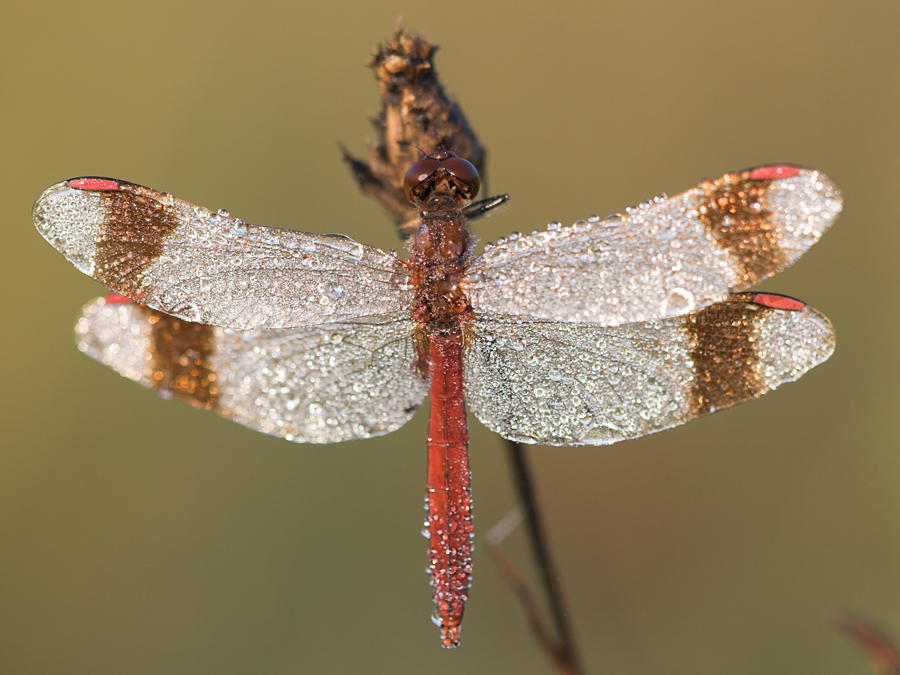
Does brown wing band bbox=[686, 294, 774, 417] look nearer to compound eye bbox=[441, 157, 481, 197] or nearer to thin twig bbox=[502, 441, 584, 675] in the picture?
thin twig bbox=[502, 441, 584, 675]

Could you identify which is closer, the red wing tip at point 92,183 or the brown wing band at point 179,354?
the red wing tip at point 92,183

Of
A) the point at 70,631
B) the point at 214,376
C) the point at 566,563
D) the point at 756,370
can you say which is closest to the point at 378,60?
the point at 214,376

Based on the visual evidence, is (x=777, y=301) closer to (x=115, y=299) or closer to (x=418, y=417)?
(x=115, y=299)

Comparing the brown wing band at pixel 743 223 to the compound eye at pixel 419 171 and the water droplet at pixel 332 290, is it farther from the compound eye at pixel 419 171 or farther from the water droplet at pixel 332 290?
the water droplet at pixel 332 290

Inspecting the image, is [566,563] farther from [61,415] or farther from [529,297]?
[61,415]

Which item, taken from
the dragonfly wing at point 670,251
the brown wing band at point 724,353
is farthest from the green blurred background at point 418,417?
the brown wing band at point 724,353

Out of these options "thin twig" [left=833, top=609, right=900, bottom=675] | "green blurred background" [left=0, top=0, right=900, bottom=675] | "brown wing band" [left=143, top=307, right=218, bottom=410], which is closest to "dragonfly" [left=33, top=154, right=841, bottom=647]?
"brown wing band" [left=143, top=307, right=218, bottom=410]
